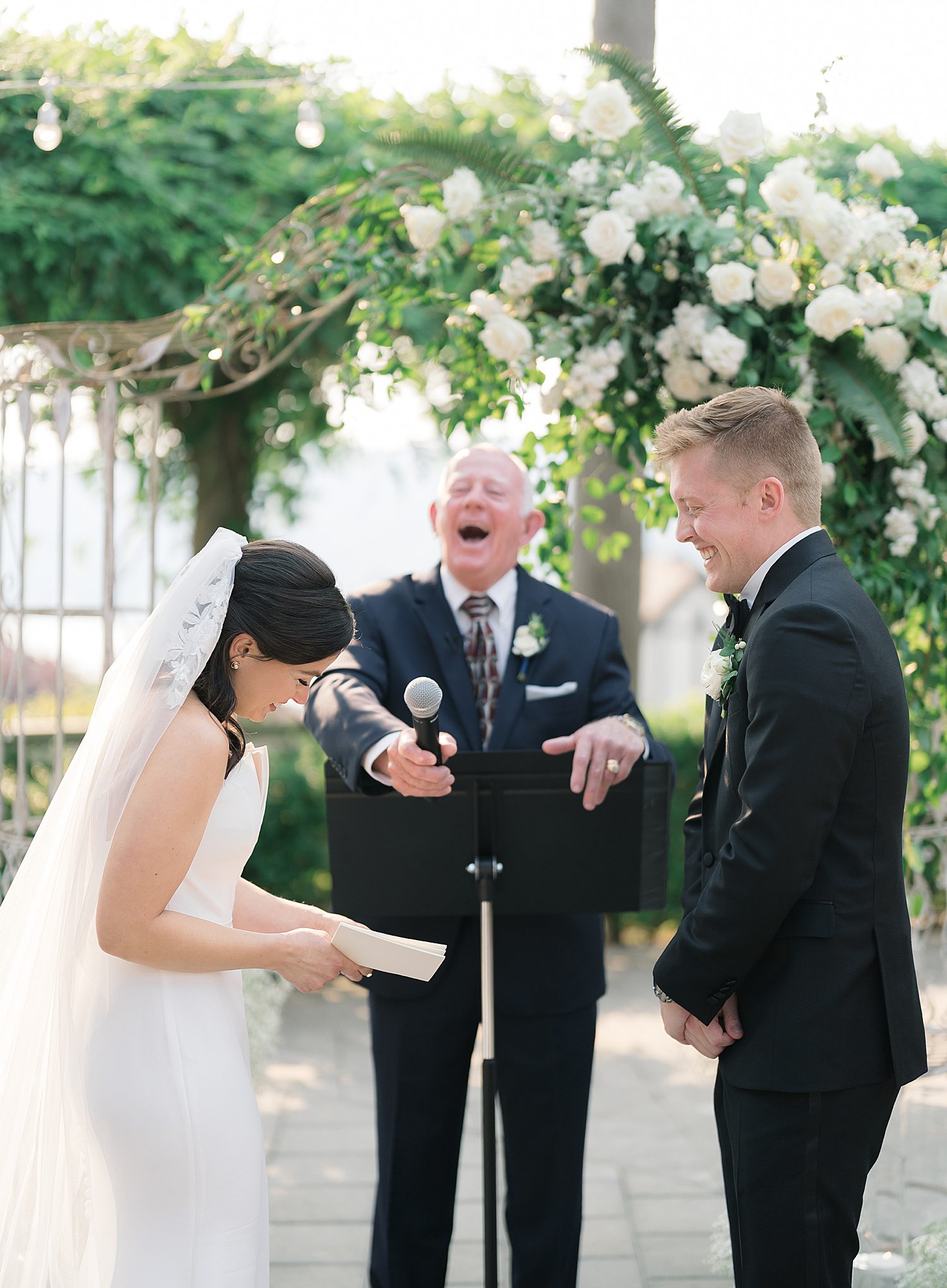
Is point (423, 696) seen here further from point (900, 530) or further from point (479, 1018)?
point (900, 530)

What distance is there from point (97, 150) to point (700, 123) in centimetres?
366

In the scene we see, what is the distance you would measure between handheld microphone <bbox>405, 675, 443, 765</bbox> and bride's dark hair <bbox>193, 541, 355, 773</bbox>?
151mm

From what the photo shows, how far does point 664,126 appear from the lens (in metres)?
3.26

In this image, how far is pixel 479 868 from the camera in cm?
260

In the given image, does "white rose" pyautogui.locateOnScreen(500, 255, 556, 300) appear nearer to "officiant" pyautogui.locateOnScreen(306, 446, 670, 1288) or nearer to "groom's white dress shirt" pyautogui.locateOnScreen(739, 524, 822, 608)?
"officiant" pyautogui.locateOnScreen(306, 446, 670, 1288)

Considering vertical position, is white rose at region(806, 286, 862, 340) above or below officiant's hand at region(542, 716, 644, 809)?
above

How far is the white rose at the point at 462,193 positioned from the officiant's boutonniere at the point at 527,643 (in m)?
1.13

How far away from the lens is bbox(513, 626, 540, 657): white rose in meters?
3.07

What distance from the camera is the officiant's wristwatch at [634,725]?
2.82 meters

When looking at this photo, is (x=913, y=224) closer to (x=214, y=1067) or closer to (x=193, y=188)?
(x=214, y=1067)

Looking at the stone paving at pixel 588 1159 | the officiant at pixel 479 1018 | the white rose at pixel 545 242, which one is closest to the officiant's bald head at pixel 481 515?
the officiant at pixel 479 1018

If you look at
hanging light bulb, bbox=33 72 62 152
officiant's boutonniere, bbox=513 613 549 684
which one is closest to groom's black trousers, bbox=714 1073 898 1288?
officiant's boutonniere, bbox=513 613 549 684

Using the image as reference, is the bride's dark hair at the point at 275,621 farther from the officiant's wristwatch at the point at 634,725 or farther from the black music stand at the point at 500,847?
the officiant's wristwatch at the point at 634,725

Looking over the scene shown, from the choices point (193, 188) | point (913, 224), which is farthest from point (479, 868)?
point (193, 188)
